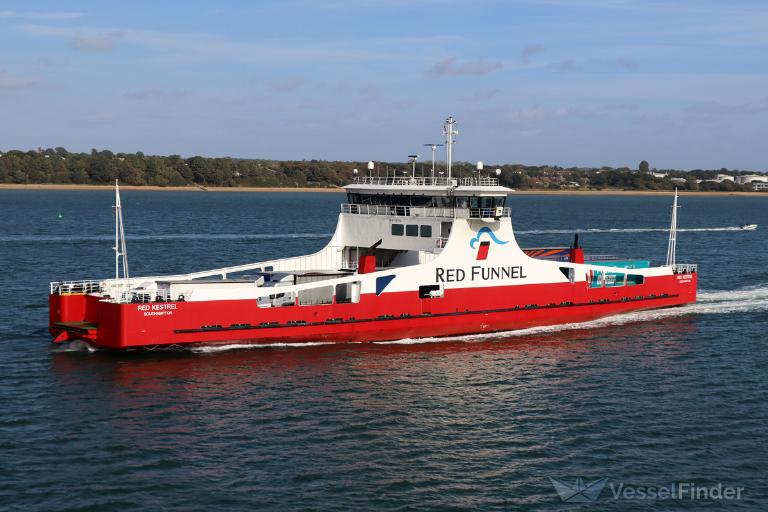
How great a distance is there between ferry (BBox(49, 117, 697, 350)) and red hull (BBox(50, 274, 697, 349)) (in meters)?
0.05

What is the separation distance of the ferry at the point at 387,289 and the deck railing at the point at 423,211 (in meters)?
0.06

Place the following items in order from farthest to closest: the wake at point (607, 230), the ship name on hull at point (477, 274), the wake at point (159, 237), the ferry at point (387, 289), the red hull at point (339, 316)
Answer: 1. the wake at point (607, 230)
2. the wake at point (159, 237)
3. the ship name on hull at point (477, 274)
4. the ferry at point (387, 289)
5. the red hull at point (339, 316)

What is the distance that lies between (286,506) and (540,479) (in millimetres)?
7027

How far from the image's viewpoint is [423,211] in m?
41.9

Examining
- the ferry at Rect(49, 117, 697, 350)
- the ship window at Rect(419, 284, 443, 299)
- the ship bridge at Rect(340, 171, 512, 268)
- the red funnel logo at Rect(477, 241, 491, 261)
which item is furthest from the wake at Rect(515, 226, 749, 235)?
the ship window at Rect(419, 284, 443, 299)

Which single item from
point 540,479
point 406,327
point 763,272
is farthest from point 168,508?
point 763,272

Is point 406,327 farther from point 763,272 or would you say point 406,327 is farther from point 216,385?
point 763,272

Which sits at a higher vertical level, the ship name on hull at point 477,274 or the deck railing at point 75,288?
the ship name on hull at point 477,274

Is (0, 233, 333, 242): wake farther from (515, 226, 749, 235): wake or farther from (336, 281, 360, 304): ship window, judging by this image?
(336, 281, 360, 304): ship window

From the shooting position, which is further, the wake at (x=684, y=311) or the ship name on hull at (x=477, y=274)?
the wake at (x=684, y=311)

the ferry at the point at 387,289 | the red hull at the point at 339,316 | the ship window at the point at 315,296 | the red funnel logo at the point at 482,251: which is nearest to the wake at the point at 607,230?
the ferry at the point at 387,289

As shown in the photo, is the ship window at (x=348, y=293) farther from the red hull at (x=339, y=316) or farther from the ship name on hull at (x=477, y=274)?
the ship name on hull at (x=477, y=274)

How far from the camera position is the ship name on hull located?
130 ft

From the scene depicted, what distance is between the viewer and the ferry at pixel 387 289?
1362 inches
